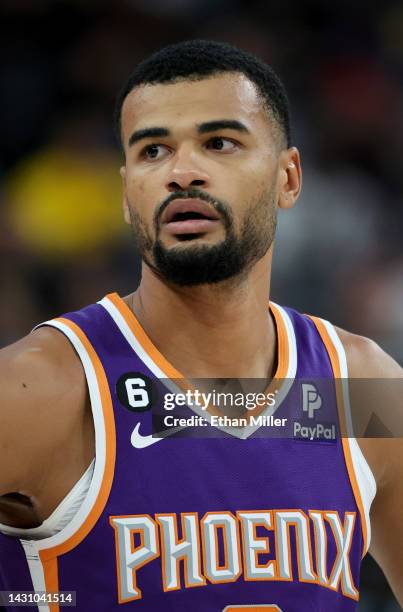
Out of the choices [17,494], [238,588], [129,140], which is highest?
[129,140]

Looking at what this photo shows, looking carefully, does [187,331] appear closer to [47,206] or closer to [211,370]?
[211,370]

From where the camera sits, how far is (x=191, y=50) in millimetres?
3049

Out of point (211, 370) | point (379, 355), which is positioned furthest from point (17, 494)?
point (379, 355)

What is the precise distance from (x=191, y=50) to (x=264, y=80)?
252mm

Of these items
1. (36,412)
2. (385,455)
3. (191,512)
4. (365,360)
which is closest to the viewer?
(36,412)

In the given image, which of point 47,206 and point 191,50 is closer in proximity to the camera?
point 191,50

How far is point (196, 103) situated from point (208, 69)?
0.14 m

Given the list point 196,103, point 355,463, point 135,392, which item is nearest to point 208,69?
point 196,103

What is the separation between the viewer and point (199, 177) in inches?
111

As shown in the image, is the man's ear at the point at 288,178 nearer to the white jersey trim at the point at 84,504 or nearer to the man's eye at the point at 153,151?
the man's eye at the point at 153,151

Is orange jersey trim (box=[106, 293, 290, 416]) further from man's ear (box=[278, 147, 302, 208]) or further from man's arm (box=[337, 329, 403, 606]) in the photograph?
man's ear (box=[278, 147, 302, 208])

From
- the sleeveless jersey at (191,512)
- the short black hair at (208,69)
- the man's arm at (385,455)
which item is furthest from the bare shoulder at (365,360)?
the short black hair at (208,69)

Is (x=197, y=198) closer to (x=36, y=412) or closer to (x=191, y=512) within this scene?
(x=36, y=412)

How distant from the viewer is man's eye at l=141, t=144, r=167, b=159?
2947 mm
